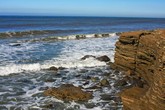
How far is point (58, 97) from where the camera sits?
43.9ft

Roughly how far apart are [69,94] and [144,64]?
169 inches

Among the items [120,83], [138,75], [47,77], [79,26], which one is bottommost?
[79,26]

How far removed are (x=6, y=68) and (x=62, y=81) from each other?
4526 millimetres

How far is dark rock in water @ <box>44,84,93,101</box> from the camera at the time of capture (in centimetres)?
1327

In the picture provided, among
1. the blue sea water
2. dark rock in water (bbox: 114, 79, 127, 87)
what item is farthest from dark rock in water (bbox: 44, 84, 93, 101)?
the blue sea water

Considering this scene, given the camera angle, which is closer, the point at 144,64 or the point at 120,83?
the point at 144,64

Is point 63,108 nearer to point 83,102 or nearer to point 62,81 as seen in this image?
point 83,102

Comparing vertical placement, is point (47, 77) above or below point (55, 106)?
below

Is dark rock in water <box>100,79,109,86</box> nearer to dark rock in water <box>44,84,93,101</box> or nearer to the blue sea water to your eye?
dark rock in water <box>44,84,93,101</box>

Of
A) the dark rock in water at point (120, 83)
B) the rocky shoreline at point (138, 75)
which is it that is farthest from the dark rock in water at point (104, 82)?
the dark rock in water at point (120, 83)

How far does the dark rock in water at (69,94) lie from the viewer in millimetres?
13273

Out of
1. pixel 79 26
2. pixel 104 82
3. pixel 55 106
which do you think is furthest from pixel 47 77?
pixel 79 26

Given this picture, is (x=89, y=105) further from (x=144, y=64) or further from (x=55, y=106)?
(x=144, y=64)

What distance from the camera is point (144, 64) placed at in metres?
15.6
